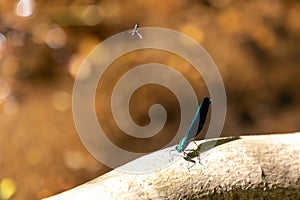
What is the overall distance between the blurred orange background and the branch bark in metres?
0.53

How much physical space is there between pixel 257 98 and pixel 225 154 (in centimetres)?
74

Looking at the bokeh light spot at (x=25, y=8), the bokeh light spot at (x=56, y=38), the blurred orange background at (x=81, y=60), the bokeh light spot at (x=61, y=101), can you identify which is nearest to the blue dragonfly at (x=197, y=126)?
the blurred orange background at (x=81, y=60)

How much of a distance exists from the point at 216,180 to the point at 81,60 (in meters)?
0.89

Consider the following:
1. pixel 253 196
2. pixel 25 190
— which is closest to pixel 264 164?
pixel 253 196

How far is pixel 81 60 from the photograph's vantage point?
2115 mm

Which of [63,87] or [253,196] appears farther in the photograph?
[63,87]

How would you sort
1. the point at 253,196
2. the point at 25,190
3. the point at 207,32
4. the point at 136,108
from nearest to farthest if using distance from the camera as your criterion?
the point at 253,196, the point at 25,190, the point at 136,108, the point at 207,32

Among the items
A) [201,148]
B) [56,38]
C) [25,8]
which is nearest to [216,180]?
[201,148]

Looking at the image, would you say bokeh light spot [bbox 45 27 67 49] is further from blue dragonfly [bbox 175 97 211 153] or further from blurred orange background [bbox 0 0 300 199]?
blue dragonfly [bbox 175 97 211 153]

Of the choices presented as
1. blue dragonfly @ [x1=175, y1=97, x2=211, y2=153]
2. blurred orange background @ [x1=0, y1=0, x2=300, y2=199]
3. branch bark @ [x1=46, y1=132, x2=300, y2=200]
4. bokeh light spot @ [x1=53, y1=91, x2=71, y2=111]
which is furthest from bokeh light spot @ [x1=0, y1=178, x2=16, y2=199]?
blue dragonfly @ [x1=175, y1=97, x2=211, y2=153]

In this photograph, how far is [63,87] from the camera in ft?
6.81

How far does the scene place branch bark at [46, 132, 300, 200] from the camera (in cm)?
141

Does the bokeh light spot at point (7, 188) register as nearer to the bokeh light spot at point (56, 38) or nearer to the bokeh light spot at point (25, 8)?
the bokeh light spot at point (56, 38)

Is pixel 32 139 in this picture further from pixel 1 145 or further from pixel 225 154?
pixel 225 154
